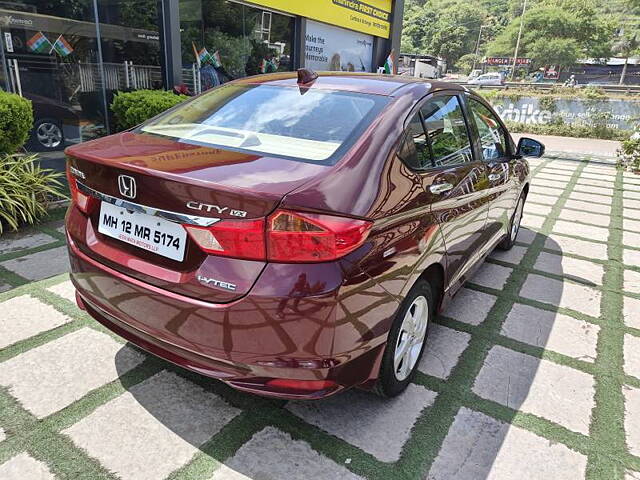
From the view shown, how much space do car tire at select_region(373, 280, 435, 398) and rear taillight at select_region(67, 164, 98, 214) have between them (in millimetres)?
1411

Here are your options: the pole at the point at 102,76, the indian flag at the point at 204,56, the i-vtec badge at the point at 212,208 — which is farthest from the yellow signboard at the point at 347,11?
the i-vtec badge at the point at 212,208

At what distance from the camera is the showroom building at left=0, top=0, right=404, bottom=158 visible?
21.0 ft

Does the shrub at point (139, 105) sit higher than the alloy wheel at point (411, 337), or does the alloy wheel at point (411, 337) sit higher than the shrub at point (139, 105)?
the shrub at point (139, 105)

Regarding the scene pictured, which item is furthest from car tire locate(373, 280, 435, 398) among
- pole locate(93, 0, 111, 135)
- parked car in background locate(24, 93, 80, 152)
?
pole locate(93, 0, 111, 135)

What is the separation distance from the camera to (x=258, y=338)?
167 cm

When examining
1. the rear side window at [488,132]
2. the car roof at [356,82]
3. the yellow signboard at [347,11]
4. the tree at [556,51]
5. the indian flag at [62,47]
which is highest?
the tree at [556,51]

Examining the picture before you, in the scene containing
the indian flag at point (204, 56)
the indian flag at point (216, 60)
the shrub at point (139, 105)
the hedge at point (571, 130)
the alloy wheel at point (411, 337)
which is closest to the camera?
the alloy wheel at point (411, 337)

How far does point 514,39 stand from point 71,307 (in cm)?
8987

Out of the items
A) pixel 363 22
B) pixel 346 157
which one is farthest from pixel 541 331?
pixel 363 22

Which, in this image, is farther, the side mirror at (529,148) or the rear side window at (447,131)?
the side mirror at (529,148)

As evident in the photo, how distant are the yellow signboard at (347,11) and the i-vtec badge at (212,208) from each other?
28.5 ft

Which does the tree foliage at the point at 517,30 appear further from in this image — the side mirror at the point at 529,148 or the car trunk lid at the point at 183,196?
the car trunk lid at the point at 183,196

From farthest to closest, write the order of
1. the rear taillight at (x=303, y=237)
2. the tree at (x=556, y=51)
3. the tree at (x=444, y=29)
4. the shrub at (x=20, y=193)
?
the tree at (x=444, y=29) < the tree at (x=556, y=51) < the shrub at (x=20, y=193) < the rear taillight at (x=303, y=237)

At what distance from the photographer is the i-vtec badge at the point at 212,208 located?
1.62m
